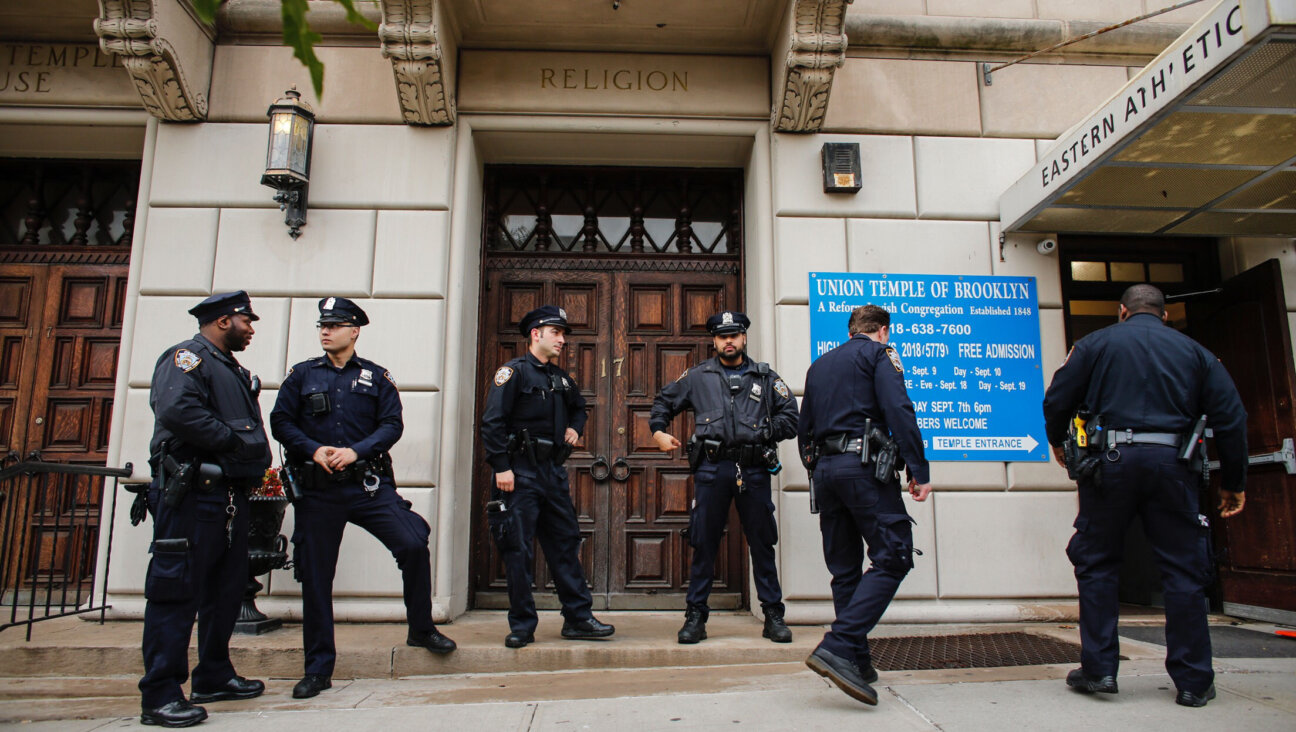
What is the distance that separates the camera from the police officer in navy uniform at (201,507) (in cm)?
351

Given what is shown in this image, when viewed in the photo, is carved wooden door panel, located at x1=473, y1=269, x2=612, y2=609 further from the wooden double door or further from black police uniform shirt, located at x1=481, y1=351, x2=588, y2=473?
black police uniform shirt, located at x1=481, y1=351, x2=588, y2=473

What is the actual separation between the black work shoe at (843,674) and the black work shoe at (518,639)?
180 cm

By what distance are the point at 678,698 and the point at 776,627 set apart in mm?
1142

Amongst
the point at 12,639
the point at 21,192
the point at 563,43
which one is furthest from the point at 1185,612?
the point at 21,192

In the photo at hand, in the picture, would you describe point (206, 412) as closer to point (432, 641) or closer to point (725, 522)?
point (432, 641)

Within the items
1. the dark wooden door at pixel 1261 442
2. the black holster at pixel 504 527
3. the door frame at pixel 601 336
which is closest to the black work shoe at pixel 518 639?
the black holster at pixel 504 527

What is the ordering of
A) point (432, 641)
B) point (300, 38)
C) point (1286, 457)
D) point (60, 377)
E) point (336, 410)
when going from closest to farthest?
1. point (300, 38)
2. point (336, 410)
3. point (432, 641)
4. point (1286, 457)
5. point (60, 377)

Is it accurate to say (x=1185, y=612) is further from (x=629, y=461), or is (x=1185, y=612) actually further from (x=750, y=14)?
(x=750, y=14)

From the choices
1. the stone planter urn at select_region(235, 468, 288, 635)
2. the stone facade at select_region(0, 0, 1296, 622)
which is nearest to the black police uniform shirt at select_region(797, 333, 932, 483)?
the stone facade at select_region(0, 0, 1296, 622)

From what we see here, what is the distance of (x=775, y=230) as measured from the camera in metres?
6.00

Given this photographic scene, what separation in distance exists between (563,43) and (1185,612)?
5513 millimetres

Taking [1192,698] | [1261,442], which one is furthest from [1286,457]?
[1192,698]

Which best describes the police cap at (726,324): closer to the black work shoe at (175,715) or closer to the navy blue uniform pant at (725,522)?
the navy blue uniform pant at (725,522)

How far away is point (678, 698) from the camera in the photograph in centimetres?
376
